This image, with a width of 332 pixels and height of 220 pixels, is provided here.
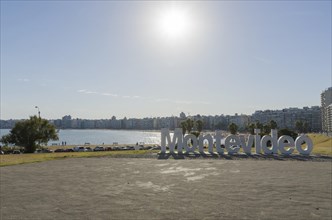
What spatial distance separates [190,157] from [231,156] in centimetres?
471

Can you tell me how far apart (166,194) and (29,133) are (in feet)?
172

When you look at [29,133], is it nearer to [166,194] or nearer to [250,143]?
[250,143]

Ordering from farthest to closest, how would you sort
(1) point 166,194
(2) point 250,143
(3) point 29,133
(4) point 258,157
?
(3) point 29,133
(2) point 250,143
(4) point 258,157
(1) point 166,194

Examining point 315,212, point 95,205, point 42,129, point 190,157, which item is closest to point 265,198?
point 315,212

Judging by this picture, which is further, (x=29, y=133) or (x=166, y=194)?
(x=29, y=133)

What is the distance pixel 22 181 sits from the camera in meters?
20.8

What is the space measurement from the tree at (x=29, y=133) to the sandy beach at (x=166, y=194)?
40.3 m

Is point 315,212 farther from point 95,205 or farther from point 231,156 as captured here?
point 231,156

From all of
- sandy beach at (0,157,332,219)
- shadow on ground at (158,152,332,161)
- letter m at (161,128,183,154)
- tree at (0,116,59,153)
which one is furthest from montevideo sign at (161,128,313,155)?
tree at (0,116,59,153)

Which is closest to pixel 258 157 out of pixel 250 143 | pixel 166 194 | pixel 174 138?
pixel 250 143

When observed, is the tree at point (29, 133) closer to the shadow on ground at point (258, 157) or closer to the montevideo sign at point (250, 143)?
the montevideo sign at point (250, 143)

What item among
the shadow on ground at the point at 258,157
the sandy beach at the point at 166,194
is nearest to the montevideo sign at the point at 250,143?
the shadow on ground at the point at 258,157

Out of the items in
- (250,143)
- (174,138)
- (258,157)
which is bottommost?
(258,157)

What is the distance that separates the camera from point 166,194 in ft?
54.7
